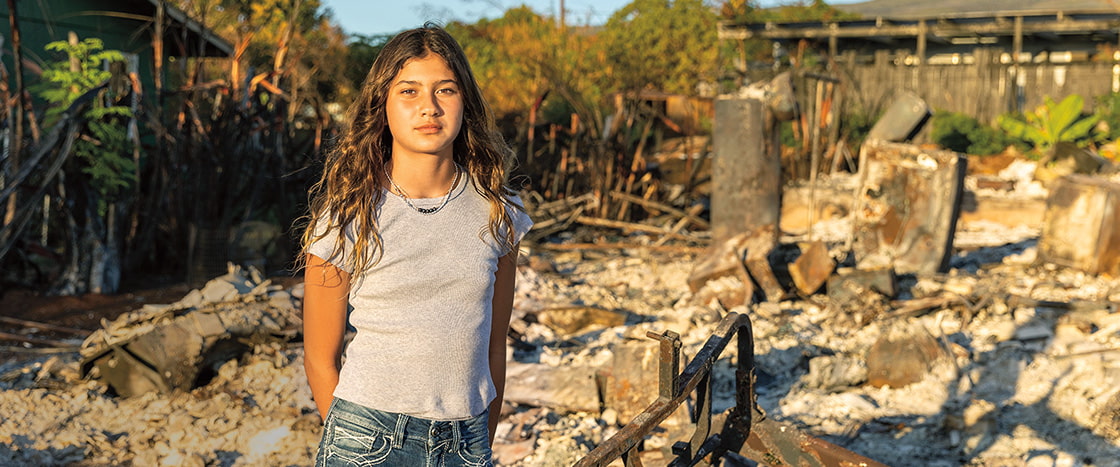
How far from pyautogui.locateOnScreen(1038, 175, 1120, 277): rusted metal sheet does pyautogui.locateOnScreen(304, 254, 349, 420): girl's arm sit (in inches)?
264

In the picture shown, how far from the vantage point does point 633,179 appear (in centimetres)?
1009

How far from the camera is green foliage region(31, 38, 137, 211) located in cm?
671

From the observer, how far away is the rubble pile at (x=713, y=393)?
3.99m

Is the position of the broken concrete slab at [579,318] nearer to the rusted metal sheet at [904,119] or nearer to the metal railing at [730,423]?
the metal railing at [730,423]

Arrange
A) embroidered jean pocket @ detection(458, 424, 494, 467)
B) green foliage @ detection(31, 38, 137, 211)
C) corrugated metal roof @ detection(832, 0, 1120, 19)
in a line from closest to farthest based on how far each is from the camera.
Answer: embroidered jean pocket @ detection(458, 424, 494, 467)
green foliage @ detection(31, 38, 137, 211)
corrugated metal roof @ detection(832, 0, 1120, 19)

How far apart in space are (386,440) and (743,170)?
5.95 m

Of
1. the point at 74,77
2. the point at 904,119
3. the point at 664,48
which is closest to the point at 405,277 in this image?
the point at 74,77

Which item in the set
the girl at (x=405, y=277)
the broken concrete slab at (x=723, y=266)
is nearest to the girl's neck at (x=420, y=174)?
the girl at (x=405, y=277)

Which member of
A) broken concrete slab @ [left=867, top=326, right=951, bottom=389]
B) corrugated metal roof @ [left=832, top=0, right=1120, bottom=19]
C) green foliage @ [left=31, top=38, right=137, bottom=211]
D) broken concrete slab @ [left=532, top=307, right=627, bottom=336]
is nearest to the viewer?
broken concrete slab @ [left=867, top=326, right=951, bottom=389]

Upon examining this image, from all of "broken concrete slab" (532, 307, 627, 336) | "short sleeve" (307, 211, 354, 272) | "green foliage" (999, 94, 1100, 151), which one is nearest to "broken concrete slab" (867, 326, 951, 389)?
"broken concrete slab" (532, 307, 627, 336)

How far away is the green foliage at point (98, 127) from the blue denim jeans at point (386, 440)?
225 inches

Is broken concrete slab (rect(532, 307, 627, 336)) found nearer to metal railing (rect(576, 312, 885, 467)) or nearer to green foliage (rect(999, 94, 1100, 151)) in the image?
metal railing (rect(576, 312, 885, 467))

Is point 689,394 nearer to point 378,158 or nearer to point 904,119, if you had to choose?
point 378,158

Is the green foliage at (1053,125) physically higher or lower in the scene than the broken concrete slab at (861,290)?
higher
